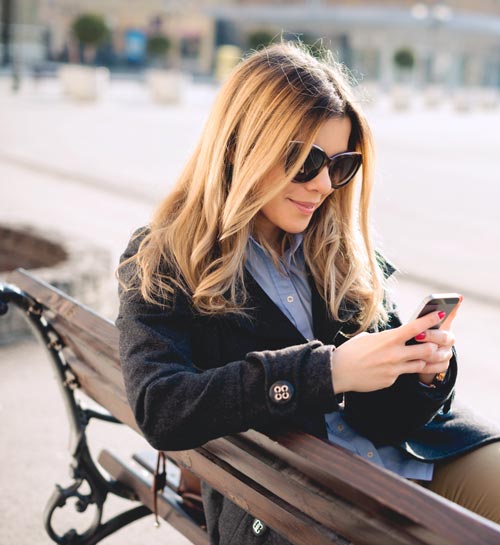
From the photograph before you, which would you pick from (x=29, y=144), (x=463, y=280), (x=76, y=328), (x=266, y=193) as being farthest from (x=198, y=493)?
(x=29, y=144)

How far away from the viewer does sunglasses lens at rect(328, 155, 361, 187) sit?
6.20ft

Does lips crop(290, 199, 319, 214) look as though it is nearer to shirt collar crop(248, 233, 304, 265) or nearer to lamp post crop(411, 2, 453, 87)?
shirt collar crop(248, 233, 304, 265)

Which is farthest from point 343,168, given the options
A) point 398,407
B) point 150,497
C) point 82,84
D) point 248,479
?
point 82,84

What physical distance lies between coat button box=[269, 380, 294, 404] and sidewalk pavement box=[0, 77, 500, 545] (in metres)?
1.55

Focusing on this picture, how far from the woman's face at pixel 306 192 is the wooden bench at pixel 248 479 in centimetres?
50

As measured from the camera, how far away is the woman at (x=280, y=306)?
5.21ft

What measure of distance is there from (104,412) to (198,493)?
1.93ft

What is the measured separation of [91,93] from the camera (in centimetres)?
2569

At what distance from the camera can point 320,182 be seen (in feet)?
6.13

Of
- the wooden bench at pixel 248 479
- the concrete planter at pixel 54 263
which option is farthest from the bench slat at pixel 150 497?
the concrete planter at pixel 54 263

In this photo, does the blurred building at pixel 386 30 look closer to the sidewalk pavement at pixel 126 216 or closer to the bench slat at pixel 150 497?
the sidewalk pavement at pixel 126 216

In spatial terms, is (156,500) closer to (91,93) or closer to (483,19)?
(91,93)

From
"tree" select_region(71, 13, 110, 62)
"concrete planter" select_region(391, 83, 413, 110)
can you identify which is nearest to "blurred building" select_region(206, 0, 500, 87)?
"tree" select_region(71, 13, 110, 62)

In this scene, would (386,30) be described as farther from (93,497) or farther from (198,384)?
(198,384)
